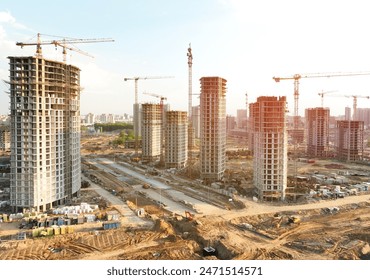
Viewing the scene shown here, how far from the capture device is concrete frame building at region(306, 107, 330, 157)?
247 ft

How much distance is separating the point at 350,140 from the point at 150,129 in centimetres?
4270

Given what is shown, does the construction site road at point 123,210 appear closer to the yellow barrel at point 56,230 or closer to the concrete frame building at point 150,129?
the yellow barrel at point 56,230

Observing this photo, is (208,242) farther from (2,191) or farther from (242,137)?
(242,137)

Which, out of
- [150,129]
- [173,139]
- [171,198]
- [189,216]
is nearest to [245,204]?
[189,216]

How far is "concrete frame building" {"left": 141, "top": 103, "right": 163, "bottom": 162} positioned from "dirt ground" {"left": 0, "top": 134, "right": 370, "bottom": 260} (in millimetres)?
35170

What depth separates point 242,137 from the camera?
120 meters

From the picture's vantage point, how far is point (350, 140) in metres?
69.8

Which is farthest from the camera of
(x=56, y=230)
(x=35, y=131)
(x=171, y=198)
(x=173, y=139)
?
(x=173, y=139)

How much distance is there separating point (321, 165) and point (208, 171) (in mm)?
29389

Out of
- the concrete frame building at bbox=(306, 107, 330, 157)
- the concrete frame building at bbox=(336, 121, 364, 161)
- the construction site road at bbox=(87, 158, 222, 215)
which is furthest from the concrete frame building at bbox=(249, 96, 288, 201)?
the concrete frame building at bbox=(306, 107, 330, 157)

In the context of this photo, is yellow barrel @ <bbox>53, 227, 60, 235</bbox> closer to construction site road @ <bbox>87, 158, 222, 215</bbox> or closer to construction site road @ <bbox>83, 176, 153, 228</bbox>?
construction site road @ <bbox>83, 176, 153, 228</bbox>

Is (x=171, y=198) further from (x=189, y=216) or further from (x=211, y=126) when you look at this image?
(x=211, y=126)
